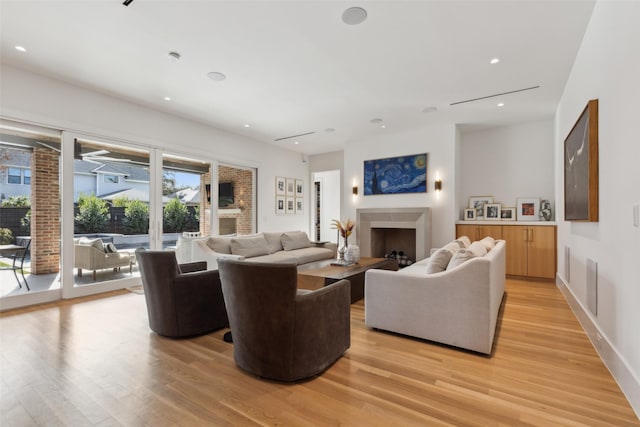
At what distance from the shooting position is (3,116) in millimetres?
3531

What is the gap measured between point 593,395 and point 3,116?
243 inches

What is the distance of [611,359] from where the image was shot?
211 cm

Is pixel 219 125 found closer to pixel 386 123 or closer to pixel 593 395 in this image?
pixel 386 123

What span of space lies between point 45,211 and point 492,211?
289 inches

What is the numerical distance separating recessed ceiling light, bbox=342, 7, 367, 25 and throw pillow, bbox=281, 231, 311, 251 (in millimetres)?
4069

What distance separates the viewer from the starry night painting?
19.9 ft

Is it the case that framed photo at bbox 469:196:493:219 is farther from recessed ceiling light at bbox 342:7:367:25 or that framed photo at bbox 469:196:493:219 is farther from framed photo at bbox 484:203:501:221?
recessed ceiling light at bbox 342:7:367:25

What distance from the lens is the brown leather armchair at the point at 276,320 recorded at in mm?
1920

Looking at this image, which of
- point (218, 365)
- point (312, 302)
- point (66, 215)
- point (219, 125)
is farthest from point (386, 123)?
point (66, 215)

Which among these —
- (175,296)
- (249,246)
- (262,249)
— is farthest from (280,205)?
(175,296)

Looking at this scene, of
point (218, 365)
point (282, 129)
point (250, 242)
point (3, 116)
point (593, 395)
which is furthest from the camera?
point (282, 129)

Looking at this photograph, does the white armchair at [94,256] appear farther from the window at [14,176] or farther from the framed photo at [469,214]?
the framed photo at [469,214]

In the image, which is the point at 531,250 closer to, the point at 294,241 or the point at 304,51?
the point at 294,241

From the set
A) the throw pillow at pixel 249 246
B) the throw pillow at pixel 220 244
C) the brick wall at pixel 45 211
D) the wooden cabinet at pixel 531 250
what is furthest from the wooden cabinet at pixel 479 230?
the brick wall at pixel 45 211
